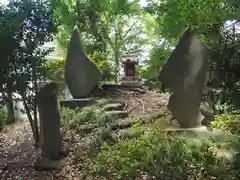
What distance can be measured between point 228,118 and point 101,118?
2.25 metres

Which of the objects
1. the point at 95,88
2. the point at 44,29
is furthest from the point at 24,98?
the point at 95,88

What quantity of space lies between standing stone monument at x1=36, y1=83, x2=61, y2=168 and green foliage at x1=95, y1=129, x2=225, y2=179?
1187 millimetres

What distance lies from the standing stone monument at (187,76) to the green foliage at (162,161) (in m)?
1.05

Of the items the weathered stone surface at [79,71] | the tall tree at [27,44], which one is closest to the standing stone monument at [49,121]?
the tall tree at [27,44]

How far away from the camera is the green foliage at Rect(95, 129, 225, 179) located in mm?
3088

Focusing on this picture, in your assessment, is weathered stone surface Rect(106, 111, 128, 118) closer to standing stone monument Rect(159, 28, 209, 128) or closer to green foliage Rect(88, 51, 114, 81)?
standing stone monument Rect(159, 28, 209, 128)

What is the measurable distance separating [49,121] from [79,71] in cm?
222

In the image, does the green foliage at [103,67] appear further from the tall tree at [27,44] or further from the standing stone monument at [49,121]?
the standing stone monument at [49,121]

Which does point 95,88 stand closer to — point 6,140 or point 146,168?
point 6,140

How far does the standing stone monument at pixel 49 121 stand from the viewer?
4.66 m

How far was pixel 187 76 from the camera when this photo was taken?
4590mm

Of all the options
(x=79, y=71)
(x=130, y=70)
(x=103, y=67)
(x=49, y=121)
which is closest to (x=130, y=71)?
(x=130, y=70)

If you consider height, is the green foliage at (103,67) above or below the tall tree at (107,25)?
below

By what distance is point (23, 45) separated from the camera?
5.17m
